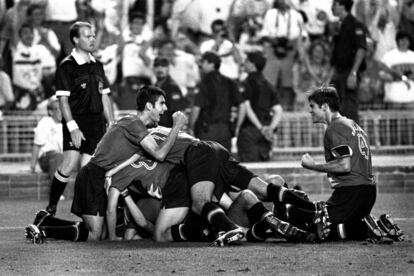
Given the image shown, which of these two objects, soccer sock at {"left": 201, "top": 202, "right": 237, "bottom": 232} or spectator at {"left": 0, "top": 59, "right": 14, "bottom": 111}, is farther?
spectator at {"left": 0, "top": 59, "right": 14, "bottom": 111}

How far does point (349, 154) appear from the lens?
413 inches

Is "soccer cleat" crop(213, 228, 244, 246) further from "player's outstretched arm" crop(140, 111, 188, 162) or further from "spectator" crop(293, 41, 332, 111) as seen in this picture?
"spectator" crop(293, 41, 332, 111)

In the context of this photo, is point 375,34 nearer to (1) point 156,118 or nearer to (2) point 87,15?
(2) point 87,15

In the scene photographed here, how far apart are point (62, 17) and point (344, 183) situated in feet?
31.3

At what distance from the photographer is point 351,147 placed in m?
10.6

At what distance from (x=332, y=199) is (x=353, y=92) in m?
5.71

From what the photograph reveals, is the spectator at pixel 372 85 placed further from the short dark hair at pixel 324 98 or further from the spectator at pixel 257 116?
the short dark hair at pixel 324 98

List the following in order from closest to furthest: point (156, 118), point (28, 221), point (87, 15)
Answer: point (156, 118) → point (28, 221) → point (87, 15)

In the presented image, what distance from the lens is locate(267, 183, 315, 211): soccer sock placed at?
35.2 feet

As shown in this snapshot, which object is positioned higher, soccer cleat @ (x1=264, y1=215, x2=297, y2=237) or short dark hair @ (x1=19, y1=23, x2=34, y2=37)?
short dark hair @ (x1=19, y1=23, x2=34, y2=37)

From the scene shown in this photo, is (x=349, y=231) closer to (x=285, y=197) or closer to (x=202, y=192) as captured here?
(x=285, y=197)

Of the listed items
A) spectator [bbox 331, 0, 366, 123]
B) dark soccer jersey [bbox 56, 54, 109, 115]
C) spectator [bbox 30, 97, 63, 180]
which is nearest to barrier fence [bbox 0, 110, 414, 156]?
spectator [bbox 331, 0, 366, 123]

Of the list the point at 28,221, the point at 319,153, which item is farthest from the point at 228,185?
the point at 319,153

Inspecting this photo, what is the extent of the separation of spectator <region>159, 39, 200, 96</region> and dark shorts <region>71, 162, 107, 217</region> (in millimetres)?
7956
